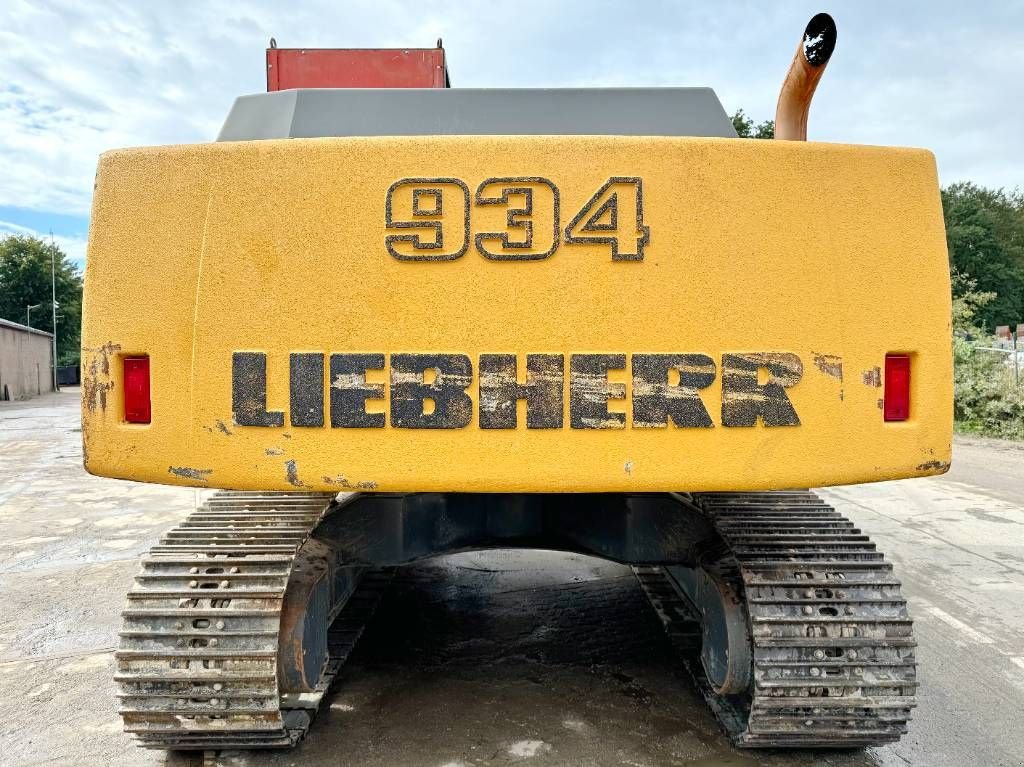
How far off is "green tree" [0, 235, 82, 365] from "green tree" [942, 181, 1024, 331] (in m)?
52.2

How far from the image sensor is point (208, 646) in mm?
2443

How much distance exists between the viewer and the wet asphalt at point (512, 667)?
2783 millimetres

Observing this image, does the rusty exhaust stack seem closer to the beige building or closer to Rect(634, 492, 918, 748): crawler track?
Rect(634, 492, 918, 748): crawler track

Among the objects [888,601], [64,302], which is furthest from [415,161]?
[64,302]

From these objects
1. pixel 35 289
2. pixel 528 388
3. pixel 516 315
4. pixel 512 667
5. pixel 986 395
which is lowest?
pixel 512 667

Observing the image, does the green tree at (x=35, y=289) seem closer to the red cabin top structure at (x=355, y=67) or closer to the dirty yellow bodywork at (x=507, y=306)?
the red cabin top structure at (x=355, y=67)

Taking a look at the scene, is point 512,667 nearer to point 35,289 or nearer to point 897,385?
point 897,385

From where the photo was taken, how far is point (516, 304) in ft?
6.72

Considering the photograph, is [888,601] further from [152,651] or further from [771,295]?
[152,651]

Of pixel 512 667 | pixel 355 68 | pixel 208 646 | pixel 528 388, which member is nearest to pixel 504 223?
pixel 528 388

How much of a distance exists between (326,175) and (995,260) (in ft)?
163

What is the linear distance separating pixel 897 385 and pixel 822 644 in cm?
92

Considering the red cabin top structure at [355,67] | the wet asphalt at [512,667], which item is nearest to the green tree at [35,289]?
the wet asphalt at [512,667]

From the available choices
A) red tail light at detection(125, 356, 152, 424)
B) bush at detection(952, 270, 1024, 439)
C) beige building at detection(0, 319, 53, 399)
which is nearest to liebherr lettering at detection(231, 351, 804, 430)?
red tail light at detection(125, 356, 152, 424)
